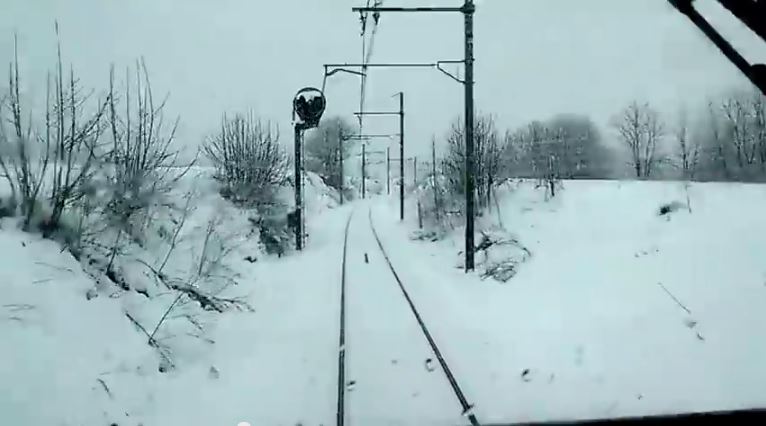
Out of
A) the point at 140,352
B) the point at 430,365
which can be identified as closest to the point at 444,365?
the point at 430,365

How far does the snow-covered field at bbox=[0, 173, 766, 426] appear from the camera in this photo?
21.2ft

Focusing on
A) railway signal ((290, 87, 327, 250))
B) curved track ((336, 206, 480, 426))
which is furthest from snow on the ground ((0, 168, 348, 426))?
railway signal ((290, 87, 327, 250))

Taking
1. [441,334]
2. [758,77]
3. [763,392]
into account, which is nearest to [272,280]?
[441,334]

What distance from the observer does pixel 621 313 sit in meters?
10.9

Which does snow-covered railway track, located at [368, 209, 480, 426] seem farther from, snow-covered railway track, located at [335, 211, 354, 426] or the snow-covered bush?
the snow-covered bush

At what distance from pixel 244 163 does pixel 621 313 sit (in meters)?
17.9

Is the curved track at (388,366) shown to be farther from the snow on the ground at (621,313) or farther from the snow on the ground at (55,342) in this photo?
the snow on the ground at (55,342)

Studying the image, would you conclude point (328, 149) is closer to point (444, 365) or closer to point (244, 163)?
point (244, 163)

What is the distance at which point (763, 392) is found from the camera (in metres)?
6.38

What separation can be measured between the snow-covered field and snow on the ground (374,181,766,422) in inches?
1.8

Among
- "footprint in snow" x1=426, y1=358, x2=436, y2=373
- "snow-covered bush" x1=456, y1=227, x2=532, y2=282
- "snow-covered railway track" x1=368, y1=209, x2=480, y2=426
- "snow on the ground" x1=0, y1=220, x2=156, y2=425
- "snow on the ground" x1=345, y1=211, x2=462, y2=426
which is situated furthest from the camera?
"snow-covered bush" x1=456, y1=227, x2=532, y2=282

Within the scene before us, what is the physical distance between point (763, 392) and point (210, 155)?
75.6 ft

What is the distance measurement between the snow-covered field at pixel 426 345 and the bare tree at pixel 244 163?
29.1 ft

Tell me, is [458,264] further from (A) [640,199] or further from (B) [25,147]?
(B) [25,147]
